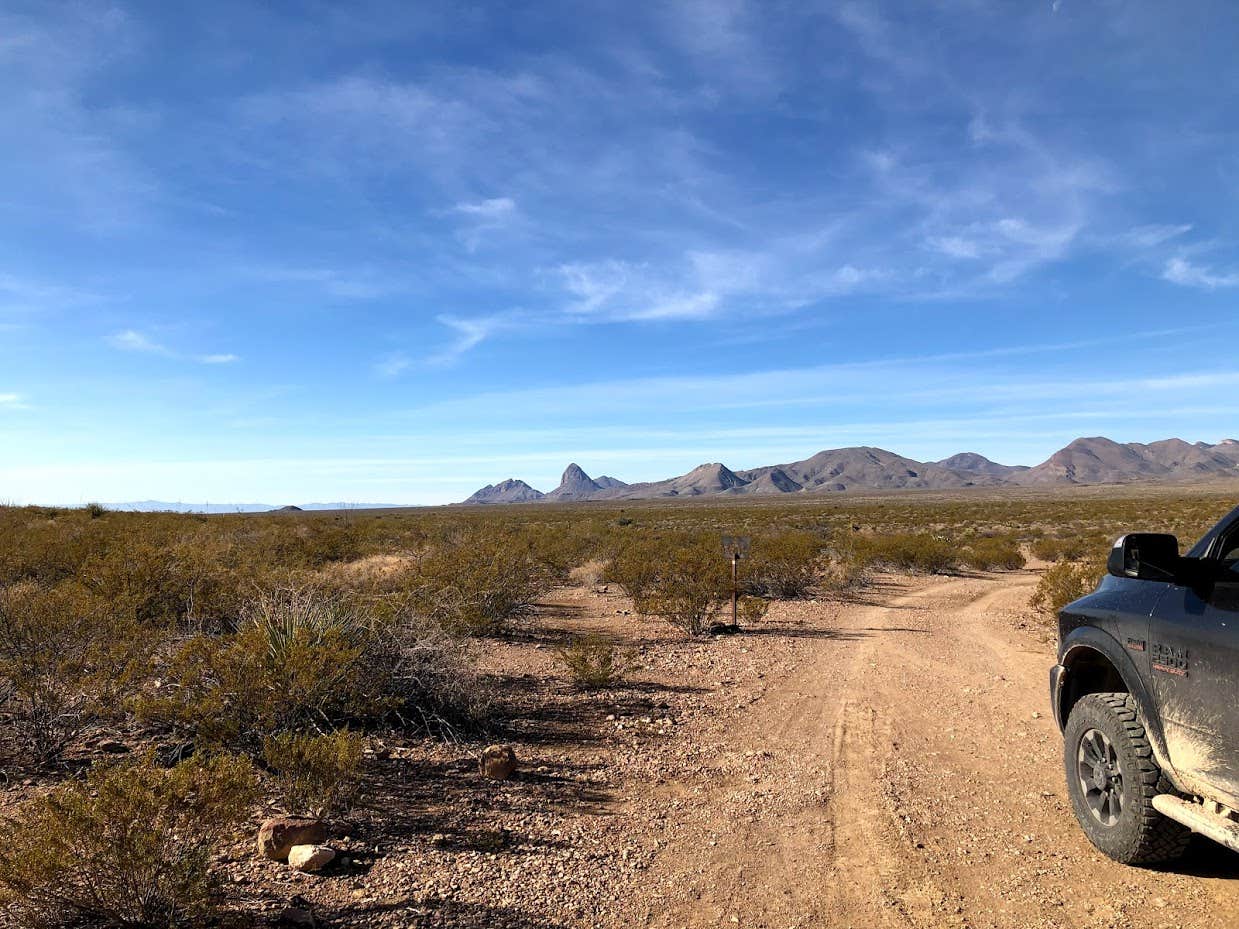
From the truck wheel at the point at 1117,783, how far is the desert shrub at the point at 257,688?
5113 mm

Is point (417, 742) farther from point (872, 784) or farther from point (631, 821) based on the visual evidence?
point (872, 784)

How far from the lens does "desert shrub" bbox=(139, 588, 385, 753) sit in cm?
545

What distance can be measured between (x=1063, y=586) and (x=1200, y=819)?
10741 millimetres

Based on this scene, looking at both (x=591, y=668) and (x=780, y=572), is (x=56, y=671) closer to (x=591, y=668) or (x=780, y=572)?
(x=591, y=668)

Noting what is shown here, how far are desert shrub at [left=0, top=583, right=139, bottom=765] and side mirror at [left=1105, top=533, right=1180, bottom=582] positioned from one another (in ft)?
22.0

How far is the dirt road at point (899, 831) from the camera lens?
3.89 meters

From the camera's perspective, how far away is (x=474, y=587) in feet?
38.3

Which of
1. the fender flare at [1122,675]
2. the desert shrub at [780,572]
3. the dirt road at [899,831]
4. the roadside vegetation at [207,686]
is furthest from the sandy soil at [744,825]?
the desert shrub at [780,572]

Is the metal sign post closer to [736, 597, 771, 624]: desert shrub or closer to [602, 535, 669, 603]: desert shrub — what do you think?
[736, 597, 771, 624]: desert shrub

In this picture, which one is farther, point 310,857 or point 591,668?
point 591,668

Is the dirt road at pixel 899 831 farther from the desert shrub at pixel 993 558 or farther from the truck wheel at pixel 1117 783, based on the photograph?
the desert shrub at pixel 993 558

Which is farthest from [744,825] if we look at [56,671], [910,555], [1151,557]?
[910,555]

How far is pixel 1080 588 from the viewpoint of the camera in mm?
12750

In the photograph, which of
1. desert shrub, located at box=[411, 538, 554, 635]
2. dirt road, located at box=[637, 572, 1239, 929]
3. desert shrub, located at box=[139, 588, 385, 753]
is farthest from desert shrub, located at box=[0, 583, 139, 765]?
dirt road, located at box=[637, 572, 1239, 929]
